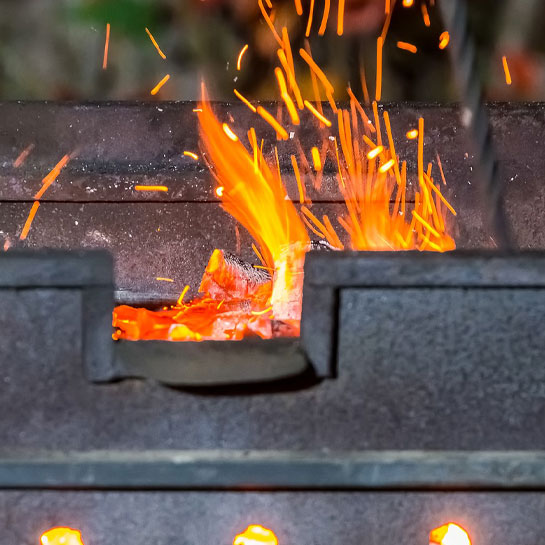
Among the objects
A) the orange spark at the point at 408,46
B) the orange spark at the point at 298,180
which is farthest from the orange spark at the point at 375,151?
the orange spark at the point at 408,46

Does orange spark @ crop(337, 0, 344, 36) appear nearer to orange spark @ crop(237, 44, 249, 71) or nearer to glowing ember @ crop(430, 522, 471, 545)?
orange spark @ crop(237, 44, 249, 71)

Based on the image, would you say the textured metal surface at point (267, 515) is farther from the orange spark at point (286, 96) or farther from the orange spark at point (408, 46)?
the orange spark at point (408, 46)

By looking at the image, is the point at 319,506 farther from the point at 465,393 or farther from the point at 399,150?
the point at 399,150

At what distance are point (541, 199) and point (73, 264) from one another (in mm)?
2236

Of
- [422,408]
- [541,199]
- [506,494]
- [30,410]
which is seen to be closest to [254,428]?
[422,408]

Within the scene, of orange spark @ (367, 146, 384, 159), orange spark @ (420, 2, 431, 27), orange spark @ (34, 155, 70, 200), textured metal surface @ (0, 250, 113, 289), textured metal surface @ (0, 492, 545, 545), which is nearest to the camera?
textured metal surface @ (0, 250, 113, 289)

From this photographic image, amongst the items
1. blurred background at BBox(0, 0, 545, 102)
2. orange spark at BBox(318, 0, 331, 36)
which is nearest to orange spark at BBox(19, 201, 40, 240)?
blurred background at BBox(0, 0, 545, 102)

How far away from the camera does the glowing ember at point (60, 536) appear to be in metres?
1.33

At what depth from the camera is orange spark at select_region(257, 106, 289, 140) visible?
271cm

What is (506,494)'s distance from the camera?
4.43 ft

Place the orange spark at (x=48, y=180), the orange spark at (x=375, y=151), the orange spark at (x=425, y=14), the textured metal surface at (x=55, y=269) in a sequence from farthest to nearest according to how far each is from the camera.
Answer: the orange spark at (x=425, y=14), the orange spark at (x=375, y=151), the orange spark at (x=48, y=180), the textured metal surface at (x=55, y=269)

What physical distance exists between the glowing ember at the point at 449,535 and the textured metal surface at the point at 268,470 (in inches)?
3.9

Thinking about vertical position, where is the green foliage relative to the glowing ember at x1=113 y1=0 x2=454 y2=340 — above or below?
above

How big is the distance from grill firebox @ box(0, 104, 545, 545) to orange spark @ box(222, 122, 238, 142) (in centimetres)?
159
